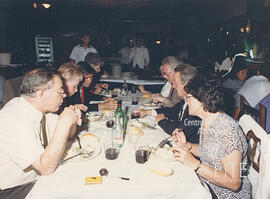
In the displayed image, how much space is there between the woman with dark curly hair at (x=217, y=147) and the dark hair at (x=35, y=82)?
0.98 meters

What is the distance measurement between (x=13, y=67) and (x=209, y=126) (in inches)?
262

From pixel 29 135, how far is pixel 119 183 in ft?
1.99

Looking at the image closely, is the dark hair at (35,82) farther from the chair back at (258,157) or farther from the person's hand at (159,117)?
the chair back at (258,157)

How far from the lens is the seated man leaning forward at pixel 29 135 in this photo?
120 cm

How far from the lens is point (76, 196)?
42.6 inches

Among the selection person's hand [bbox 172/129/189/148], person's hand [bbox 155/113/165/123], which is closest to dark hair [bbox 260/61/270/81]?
person's hand [bbox 155/113/165/123]

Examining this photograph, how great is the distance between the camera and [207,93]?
146 centimetres

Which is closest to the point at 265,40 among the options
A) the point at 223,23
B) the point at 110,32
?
the point at 223,23

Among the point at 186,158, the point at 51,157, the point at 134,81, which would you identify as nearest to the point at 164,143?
the point at 186,158

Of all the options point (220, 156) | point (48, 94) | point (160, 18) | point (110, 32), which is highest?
point (160, 18)

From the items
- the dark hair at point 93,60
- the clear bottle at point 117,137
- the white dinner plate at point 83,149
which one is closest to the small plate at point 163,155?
the clear bottle at point 117,137

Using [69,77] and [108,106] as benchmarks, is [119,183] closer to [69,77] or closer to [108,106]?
[69,77]

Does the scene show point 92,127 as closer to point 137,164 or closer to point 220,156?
point 137,164

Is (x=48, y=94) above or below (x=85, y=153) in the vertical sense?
above
